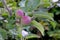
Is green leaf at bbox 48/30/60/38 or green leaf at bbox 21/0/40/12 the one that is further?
green leaf at bbox 48/30/60/38

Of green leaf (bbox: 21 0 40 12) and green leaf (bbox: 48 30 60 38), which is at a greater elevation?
green leaf (bbox: 21 0 40 12)

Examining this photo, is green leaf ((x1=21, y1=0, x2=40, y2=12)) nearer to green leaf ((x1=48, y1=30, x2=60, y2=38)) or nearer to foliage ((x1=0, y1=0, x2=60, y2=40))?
foliage ((x1=0, y1=0, x2=60, y2=40))

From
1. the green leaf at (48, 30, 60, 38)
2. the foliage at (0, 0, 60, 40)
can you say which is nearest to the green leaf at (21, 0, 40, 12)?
the foliage at (0, 0, 60, 40)

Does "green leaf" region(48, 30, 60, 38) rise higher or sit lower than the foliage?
lower

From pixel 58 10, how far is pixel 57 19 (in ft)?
0.17

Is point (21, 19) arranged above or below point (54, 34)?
above

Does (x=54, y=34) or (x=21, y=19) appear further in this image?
(x=54, y=34)

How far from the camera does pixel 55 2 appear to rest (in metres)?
1.01

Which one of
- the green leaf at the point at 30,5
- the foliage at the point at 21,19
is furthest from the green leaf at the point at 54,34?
the green leaf at the point at 30,5

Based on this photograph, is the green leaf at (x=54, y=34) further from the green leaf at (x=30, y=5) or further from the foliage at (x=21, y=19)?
the green leaf at (x=30, y=5)

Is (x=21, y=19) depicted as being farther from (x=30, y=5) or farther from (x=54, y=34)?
(x=54, y=34)

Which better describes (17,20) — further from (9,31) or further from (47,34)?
(47,34)

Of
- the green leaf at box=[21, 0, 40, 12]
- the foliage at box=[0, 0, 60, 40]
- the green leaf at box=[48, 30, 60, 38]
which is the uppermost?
the green leaf at box=[21, 0, 40, 12]

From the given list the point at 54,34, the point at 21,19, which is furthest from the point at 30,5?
the point at 54,34
